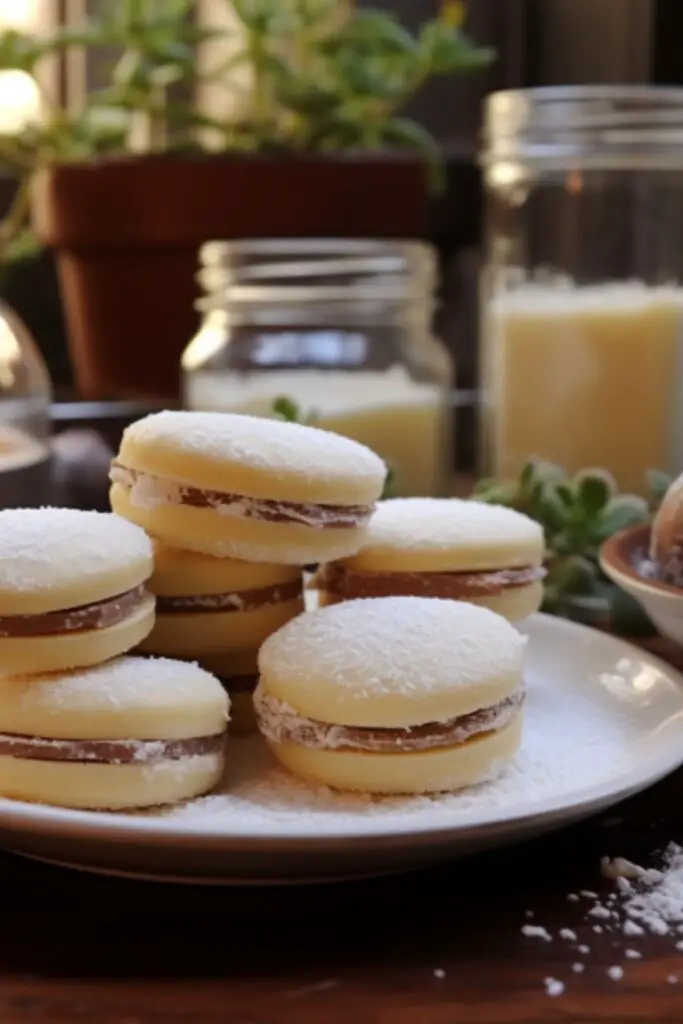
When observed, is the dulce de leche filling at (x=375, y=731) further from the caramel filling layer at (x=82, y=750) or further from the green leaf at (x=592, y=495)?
the green leaf at (x=592, y=495)

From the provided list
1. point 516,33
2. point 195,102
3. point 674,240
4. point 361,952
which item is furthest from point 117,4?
point 361,952

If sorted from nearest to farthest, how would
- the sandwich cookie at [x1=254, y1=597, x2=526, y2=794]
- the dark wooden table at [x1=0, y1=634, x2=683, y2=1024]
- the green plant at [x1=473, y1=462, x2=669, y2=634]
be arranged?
the dark wooden table at [x1=0, y1=634, x2=683, y2=1024], the sandwich cookie at [x1=254, y1=597, x2=526, y2=794], the green plant at [x1=473, y1=462, x2=669, y2=634]

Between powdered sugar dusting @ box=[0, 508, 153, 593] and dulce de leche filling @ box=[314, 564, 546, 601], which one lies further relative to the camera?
dulce de leche filling @ box=[314, 564, 546, 601]

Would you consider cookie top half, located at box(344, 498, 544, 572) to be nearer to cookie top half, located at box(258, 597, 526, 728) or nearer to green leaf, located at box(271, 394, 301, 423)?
cookie top half, located at box(258, 597, 526, 728)

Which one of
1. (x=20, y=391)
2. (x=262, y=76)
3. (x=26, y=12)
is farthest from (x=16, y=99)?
(x=20, y=391)

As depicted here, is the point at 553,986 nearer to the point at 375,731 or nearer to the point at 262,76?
the point at 375,731

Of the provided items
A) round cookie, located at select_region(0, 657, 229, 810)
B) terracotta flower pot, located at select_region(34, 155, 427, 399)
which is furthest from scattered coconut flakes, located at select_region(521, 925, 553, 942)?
terracotta flower pot, located at select_region(34, 155, 427, 399)

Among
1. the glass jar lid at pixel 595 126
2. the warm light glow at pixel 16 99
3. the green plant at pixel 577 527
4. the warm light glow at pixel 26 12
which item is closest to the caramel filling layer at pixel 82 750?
the green plant at pixel 577 527
